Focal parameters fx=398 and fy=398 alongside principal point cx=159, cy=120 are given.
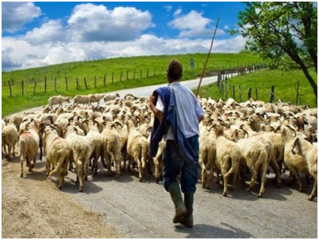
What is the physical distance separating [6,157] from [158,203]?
6663 mm

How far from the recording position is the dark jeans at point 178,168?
6.54 metres

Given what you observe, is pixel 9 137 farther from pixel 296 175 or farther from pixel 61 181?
pixel 296 175

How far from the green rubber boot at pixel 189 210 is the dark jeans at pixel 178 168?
0.12 m

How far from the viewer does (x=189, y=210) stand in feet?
22.2

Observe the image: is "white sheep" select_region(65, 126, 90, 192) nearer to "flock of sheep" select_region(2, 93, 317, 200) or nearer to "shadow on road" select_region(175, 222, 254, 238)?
"flock of sheep" select_region(2, 93, 317, 200)

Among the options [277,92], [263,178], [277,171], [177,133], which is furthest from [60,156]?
[277,92]

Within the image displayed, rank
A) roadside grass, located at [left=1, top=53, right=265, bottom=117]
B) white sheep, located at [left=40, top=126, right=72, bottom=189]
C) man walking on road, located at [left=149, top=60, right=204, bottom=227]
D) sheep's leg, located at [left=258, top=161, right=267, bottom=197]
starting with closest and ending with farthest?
man walking on road, located at [left=149, top=60, right=204, bottom=227] < sheep's leg, located at [left=258, top=161, right=267, bottom=197] < white sheep, located at [left=40, top=126, right=72, bottom=189] < roadside grass, located at [left=1, top=53, right=265, bottom=117]

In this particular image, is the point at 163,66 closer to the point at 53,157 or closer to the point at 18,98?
the point at 18,98

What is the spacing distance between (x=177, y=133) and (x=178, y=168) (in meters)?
0.62

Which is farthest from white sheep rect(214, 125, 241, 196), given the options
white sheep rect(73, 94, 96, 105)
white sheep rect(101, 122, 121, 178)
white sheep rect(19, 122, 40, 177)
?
white sheep rect(73, 94, 96, 105)

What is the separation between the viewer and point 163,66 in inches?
3123

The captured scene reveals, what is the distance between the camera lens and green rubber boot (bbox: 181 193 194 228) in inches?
265

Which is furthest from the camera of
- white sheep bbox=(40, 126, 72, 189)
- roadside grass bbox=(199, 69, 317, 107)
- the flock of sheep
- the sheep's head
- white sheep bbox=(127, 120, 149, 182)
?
roadside grass bbox=(199, 69, 317, 107)

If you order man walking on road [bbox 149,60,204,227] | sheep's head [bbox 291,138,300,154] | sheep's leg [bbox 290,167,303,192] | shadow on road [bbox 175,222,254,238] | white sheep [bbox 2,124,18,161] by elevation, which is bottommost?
shadow on road [bbox 175,222,254,238]
